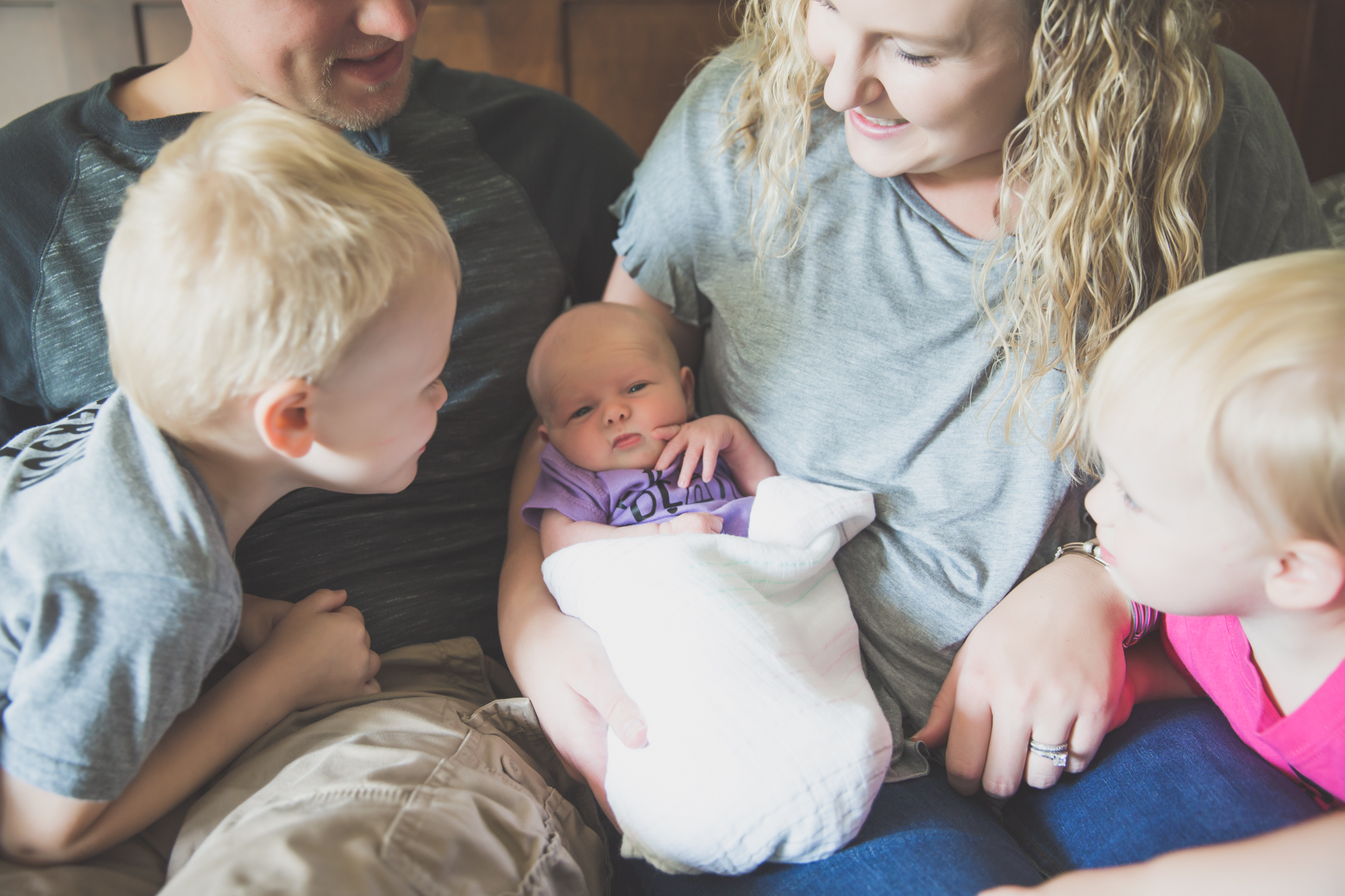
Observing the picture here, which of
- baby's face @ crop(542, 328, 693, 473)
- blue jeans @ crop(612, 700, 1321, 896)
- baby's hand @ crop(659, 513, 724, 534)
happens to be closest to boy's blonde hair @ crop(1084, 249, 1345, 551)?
blue jeans @ crop(612, 700, 1321, 896)

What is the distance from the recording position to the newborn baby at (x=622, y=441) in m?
1.08

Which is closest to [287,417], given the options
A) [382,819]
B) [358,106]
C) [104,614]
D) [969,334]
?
[104,614]

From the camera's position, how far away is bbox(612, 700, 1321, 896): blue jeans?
78cm

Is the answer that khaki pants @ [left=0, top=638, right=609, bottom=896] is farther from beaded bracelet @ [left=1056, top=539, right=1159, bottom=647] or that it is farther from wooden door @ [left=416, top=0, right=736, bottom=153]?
wooden door @ [left=416, top=0, right=736, bottom=153]

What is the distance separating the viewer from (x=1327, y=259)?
0.70m

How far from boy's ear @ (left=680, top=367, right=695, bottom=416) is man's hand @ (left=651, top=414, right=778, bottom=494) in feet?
0.15

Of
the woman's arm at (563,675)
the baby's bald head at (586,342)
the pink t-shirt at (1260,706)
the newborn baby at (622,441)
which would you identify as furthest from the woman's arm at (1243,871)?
the baby's bald head at (586,342)

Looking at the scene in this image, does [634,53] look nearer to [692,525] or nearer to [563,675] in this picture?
[692,525]

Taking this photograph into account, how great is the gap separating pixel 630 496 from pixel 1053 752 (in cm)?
54

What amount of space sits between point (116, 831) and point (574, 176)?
0.93 metres

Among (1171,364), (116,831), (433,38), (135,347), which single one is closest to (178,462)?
(135,347)

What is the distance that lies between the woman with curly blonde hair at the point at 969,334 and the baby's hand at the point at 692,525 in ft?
0.45

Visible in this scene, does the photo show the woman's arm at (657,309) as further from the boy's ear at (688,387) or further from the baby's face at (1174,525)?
the baby's face at (1174,525)

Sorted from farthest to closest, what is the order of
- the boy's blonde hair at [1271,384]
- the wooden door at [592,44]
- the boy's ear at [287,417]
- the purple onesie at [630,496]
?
the wooden door at [592,44] < the purple onesie at [630,496] < the boy's ear at [287,417] < the boy's blonde hair at [1271,384]
